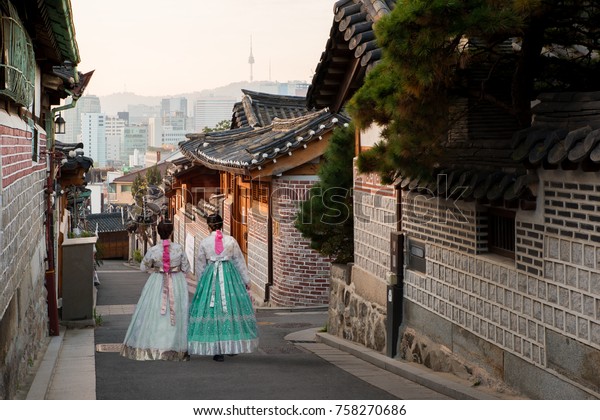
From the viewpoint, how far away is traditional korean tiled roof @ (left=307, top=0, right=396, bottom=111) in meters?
11.4

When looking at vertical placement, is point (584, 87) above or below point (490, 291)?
above

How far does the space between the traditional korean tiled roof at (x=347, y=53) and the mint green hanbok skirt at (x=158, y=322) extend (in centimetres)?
372

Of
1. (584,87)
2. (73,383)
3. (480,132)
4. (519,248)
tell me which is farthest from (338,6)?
(73,383)

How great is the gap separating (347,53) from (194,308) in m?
4.72

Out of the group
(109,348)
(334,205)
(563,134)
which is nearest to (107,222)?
(334,205)

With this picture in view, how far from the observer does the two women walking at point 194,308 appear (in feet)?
36.6

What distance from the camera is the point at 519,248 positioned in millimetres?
8336

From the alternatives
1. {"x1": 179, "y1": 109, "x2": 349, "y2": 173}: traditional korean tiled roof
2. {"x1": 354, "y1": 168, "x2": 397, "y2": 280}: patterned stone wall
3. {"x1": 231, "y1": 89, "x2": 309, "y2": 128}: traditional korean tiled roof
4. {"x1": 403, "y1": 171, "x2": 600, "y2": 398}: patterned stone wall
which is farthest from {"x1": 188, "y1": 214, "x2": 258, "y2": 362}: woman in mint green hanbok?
{"x1": 231, "y1": 89, "x2": 309, "y2": 128}: traditional korean tiled roof

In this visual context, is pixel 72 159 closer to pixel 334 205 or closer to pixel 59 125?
pixel 59 125

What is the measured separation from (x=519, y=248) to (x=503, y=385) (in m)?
1.37

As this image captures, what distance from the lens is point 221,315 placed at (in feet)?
37.2

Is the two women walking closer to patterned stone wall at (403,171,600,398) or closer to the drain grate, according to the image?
the drain grate

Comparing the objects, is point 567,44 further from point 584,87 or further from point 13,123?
point 13,123

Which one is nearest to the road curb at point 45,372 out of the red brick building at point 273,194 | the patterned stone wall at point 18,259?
the patterned stone wall at point 18,259
